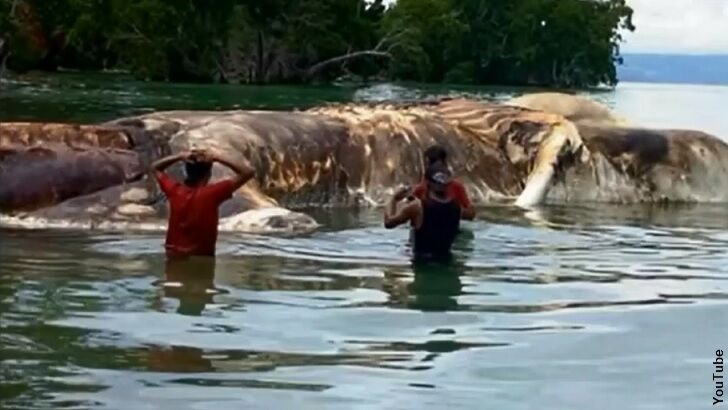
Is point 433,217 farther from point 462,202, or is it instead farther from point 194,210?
point 194,210

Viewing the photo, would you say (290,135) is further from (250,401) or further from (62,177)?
(250,401)

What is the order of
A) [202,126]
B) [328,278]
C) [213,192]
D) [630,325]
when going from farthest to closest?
[202,126], [213,192], [328,278], [630,325]

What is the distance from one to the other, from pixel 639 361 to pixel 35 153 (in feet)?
23.6

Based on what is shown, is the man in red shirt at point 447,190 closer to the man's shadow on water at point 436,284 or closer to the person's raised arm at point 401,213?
the person's raised arm at point 401,213

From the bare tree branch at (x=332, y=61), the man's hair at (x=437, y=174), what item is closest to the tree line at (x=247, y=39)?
the bare tree branch at (x=332, y=61)

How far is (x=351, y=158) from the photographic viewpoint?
16438 millimetres

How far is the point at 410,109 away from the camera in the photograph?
1780 centimetres

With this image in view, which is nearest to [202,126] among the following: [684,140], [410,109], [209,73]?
[410,109]

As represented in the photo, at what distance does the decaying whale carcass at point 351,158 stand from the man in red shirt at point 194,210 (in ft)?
4.63

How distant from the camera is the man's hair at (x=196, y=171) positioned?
12305 millimetres

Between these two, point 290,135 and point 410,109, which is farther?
point 410,109

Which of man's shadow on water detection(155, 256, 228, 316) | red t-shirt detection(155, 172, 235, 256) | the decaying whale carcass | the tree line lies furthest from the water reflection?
the tree line

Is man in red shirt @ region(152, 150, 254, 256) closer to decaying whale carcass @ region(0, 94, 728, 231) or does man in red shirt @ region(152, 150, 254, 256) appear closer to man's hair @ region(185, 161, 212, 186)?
man's hair @ region(185, 161, 212, 186)

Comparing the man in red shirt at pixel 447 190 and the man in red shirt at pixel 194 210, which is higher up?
the man in red shirt at pixel 447 190
